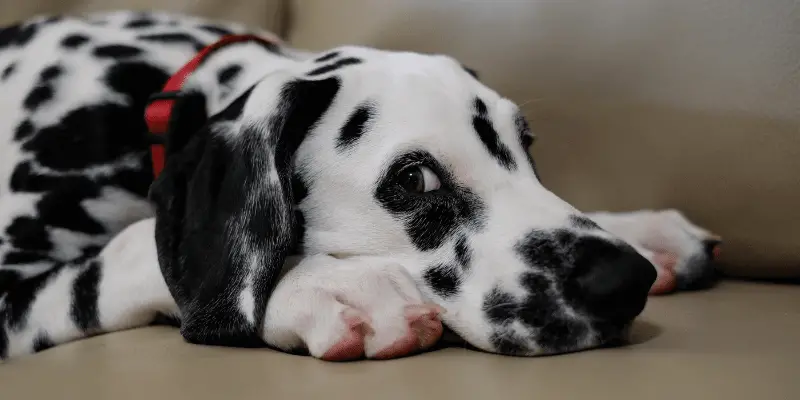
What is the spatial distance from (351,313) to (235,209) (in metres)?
0.25

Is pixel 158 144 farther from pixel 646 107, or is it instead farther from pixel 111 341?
pixel 646 107

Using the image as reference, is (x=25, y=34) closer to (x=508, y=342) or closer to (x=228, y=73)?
(x=228, y=73)

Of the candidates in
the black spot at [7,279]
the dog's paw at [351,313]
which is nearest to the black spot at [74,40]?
the black spot at [7,279]

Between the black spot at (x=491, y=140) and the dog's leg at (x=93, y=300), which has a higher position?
the black spot at (x=491, y=140)

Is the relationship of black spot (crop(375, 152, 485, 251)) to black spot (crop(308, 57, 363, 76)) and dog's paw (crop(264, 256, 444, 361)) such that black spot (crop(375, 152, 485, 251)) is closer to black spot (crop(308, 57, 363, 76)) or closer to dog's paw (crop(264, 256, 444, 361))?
dog's paw (crop(264, 256, 444, 361))

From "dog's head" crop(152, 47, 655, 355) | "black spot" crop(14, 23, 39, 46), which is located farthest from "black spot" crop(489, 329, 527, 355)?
"black spot" crop(14, 23, 39, 46)

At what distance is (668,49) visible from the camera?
62.3 inches

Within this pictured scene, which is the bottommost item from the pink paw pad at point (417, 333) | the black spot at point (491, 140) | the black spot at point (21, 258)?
the black spot at point (21, 258)

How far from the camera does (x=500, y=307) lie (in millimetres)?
1039

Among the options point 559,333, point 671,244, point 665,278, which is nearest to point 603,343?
point 559,333

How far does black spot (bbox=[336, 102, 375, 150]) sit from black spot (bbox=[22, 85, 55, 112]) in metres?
0.68

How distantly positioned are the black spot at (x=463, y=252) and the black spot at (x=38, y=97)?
2.97 feet

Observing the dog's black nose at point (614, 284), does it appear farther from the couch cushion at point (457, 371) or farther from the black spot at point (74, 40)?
the black spot at point (74, 40)

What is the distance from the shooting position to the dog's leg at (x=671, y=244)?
1.45 meters
